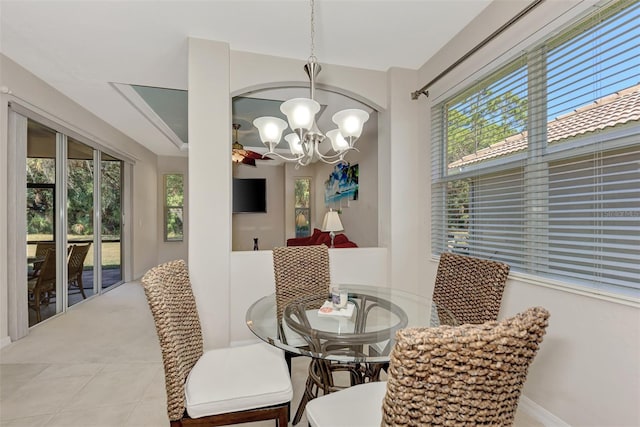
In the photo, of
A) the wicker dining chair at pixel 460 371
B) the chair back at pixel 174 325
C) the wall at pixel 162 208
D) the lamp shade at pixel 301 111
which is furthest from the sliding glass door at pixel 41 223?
the wicker dining chair at pixel 460 371

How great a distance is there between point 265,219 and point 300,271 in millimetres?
4794

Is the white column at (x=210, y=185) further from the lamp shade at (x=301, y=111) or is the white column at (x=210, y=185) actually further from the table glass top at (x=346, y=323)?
the lamp shade at (x=301, y=111)

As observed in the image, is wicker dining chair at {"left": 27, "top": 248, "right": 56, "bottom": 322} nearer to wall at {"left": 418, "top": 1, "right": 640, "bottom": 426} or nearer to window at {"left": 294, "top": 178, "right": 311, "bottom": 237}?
window at {"left": 294, "top": 178, "right": 311, "bottom": 237}

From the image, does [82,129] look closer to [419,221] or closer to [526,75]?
[419,221]

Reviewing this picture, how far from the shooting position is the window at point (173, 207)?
6562mm

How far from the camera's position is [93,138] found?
4.07 m

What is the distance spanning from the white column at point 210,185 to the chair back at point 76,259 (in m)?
2.63

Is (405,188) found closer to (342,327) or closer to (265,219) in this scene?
(342,327)

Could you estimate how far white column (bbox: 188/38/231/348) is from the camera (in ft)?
7.91

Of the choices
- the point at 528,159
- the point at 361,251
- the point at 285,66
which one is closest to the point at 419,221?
the point at 361,251

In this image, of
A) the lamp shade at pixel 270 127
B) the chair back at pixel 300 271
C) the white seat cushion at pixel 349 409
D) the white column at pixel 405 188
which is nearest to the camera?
the white seat cushion at pixel 349 409


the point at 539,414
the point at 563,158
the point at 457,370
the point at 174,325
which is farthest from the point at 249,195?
the point at 457,370

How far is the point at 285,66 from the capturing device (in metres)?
2.71

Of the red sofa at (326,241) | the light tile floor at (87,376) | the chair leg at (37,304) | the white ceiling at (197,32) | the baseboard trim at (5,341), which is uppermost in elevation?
the white ceiling at (197,32)
